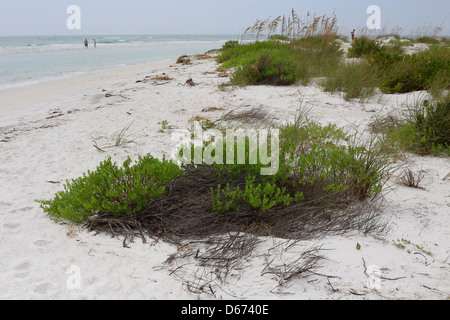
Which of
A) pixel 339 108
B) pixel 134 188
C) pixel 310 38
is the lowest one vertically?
pixel 134 188

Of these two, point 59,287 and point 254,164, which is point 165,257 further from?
point 254,164

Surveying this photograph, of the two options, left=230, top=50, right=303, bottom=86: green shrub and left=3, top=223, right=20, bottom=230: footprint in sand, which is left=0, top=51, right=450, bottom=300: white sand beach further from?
left=230, top=50, right=303, bottom=86: green shrub

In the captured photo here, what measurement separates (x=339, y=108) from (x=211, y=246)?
16.8 feet

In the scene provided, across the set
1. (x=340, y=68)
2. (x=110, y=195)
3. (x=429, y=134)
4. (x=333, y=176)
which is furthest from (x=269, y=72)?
(x=110, y=195)

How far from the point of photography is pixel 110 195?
289 cm

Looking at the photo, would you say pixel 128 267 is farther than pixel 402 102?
No

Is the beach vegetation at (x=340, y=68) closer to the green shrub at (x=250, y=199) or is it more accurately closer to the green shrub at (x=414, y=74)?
the green shrub at (x=414, y=74)

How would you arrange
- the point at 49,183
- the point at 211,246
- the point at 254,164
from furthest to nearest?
1. the point at 49,183
2. the point at 254,164
3. the point at 211,246

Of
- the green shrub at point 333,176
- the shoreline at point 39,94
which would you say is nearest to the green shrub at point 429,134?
the green shrub at point 333,176

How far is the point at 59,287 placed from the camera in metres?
2.17

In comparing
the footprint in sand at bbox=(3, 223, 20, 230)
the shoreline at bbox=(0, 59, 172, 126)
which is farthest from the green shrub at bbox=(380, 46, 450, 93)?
the shoreline at bbox=(0, 59, 172, 126)

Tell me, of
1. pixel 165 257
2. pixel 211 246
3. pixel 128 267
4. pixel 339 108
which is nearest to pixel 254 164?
pixel 211 246

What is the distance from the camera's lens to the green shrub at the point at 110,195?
291 centimetres

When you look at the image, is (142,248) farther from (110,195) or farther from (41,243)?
(41,243)
